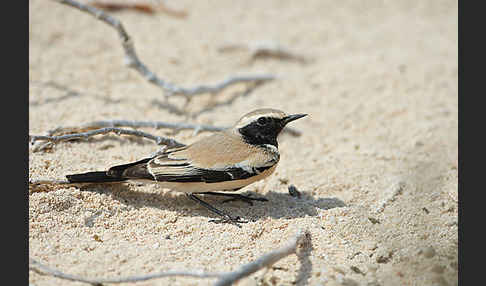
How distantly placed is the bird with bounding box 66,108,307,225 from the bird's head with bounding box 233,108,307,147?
8 centimetres

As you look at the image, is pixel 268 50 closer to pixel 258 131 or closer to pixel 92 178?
pixel 258 131

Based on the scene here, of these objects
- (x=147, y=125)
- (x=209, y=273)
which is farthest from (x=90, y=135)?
(x=209, y=273)

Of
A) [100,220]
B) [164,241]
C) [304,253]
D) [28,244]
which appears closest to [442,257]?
[304,253]

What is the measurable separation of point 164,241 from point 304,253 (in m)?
1.06

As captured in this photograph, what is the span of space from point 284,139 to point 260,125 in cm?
146

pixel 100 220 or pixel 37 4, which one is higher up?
pixel 37 4

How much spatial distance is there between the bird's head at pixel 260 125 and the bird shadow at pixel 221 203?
58cm

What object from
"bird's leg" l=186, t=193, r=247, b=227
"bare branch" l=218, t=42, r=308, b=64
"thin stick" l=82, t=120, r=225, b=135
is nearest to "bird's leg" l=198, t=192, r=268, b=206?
"bird's leg" l=186, t=193, r=247, b=227

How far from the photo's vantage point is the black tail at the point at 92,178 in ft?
13.9

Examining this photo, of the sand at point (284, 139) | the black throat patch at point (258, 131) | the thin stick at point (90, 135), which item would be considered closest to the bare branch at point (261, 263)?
the sand at point (284, 139)

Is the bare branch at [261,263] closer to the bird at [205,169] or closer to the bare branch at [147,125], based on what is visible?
the bird at [205,169]

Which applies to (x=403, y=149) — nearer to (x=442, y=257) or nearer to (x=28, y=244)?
(x=442, y=257)

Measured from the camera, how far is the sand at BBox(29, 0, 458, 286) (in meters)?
3.69

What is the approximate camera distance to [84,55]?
7176 mm
